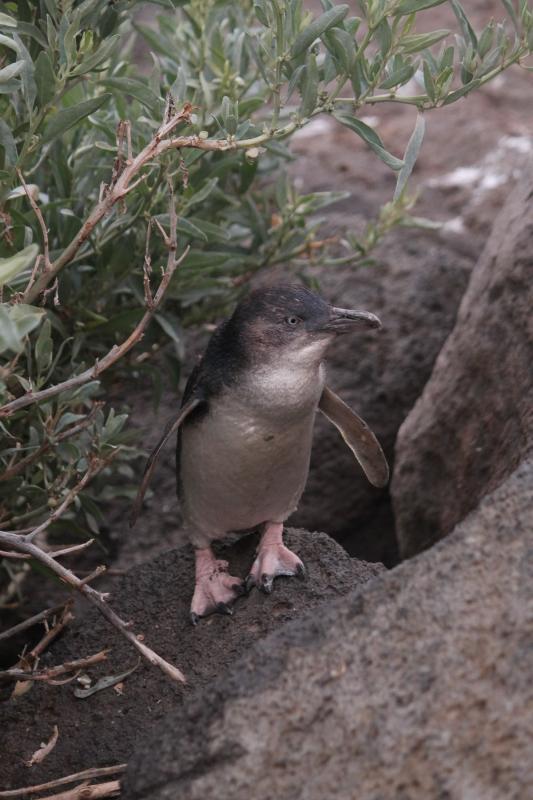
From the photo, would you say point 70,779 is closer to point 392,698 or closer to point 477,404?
point 392,698

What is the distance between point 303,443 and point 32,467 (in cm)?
99

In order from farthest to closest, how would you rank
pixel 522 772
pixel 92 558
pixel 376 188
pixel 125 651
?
pixel 376 188 → pixel 92 558 → pixel 125 651 → pixel 522 772

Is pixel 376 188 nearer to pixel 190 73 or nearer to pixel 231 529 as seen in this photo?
pixel 190 73

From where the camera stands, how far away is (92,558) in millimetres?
5723

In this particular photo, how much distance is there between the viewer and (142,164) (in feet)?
10.5

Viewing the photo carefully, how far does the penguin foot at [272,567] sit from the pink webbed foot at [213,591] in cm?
6

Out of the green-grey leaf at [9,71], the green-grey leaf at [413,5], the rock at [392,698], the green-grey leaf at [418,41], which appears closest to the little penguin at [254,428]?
the green-grey leaf at [418,41]

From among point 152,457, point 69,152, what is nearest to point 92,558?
point 152,457

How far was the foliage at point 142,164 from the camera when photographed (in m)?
3.40

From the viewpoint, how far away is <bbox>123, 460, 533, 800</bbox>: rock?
233cm

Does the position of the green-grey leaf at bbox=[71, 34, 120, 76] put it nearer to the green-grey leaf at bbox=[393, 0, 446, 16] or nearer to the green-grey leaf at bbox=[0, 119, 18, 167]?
the green-grey leaf at bbox=[0, 119, 18, 167]

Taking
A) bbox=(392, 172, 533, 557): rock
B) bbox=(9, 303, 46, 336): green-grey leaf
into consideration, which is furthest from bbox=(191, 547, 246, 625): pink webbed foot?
bbox=(9, 303, 46, 336): green-grey leaf

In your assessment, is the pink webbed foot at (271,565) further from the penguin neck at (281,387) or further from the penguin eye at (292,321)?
the penguin eye at (292,321)

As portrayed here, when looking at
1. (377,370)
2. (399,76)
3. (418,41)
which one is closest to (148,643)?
(399,76)
